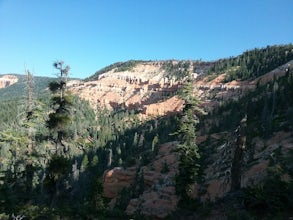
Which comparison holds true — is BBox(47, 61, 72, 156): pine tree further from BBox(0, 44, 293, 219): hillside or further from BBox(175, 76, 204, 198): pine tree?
BBox(175, 76, 204, 198): pine tree

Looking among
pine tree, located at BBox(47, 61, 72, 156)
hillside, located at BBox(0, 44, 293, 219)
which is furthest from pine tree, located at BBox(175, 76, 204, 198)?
pine tree, located at BBox(47, 61, 72, 156)

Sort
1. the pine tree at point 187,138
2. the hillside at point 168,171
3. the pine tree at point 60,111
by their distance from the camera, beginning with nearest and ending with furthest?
the hillside at point 168,171 → the pine tree at point 60,111 → the pine tree at point 187,138

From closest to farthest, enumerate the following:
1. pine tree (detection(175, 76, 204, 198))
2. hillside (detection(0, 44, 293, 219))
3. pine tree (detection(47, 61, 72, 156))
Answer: hillside (detection(0, 44, 293, 219))
pine tree (detection(47, 61, 72, 156))
pine tree (detection(175, 76, 204, 198))

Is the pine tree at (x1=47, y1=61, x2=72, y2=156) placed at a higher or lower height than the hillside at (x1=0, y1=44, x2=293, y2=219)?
higher

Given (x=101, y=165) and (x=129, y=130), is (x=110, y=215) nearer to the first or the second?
(x=101, y=165)

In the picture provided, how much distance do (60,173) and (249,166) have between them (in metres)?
25.7

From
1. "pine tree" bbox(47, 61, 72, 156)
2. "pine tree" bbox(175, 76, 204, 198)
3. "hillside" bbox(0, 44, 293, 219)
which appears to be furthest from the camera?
"pine tree" bbox(175, 76, 204, 198)

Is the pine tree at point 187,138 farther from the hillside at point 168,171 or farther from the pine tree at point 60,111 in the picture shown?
the pine tree at point 60,111

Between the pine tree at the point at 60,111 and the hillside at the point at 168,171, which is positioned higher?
the pine tree at the point at 60,111

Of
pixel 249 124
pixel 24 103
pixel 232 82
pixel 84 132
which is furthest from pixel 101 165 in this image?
pixel 232 82

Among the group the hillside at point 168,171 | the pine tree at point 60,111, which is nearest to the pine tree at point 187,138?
the hillside at point 168,171

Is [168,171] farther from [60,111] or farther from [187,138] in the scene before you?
[60,111]

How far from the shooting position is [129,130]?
487 ft

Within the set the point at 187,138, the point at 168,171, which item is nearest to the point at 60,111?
the point at 187,138
